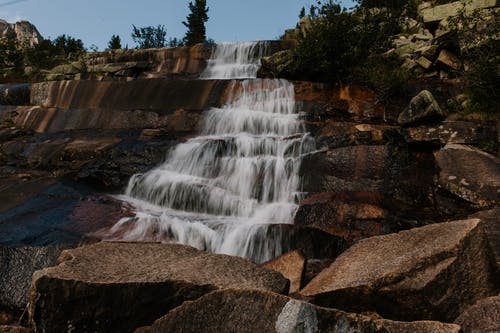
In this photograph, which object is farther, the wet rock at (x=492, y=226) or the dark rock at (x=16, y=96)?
the dark rock at (x=16, y=96)

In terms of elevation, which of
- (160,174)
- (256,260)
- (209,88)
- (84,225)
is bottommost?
(256,260)

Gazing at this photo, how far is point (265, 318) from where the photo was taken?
293 cm

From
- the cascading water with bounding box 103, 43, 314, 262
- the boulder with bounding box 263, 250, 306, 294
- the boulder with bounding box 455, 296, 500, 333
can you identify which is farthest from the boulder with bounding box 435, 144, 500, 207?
the boulder with bounding box 455, 296, 500, 333

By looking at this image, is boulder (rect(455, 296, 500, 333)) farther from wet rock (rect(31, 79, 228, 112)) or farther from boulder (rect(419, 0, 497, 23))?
wet rock (rect(31, 79, 228, 112))

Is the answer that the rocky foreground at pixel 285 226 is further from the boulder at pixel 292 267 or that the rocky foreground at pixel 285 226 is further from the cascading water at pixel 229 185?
the cascading water at pixel 229 185

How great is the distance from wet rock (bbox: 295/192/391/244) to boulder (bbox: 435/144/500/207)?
126cm

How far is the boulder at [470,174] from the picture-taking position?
6.65 metres

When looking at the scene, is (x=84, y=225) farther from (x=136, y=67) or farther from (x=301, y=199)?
(x=136, y=67)

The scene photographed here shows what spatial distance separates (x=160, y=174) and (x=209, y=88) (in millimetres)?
4577

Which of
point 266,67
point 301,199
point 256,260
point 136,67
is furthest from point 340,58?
point 136,67

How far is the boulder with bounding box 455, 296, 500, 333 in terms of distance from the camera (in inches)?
119

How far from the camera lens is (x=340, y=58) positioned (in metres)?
12.0

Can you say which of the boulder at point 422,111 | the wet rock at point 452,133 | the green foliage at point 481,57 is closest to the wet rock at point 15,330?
the wet rock at point 452,133

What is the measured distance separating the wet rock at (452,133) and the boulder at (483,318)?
5579mm
